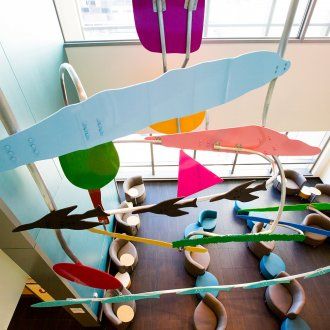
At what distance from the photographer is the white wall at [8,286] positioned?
3160mm

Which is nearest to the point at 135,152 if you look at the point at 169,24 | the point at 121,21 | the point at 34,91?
the point at 121,21

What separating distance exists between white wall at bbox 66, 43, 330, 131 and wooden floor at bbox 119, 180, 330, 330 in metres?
2.71

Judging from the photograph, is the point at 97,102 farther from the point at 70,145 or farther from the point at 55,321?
the point at 55,321

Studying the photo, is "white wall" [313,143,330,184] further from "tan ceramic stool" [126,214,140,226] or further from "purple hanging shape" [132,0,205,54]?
"purple hanging shape" [132,0,205,54]

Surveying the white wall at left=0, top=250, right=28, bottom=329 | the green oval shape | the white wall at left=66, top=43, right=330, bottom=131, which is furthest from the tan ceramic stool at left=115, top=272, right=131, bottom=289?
the green oval shape

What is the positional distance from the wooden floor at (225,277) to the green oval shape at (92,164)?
13.8ft

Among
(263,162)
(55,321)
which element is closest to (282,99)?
(263,162)

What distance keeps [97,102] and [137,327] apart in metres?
5.00

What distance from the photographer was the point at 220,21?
7266mm

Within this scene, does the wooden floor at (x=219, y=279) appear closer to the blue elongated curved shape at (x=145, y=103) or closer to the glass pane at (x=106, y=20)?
the glass pane at (x=106, y=20)

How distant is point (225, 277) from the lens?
5.45m

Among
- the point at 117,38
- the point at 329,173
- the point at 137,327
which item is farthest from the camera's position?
the point at 329,173

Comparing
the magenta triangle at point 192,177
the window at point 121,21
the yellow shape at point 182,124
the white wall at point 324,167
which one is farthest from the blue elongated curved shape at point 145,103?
the white wall at point 324,167

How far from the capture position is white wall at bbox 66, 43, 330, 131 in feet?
14.2
